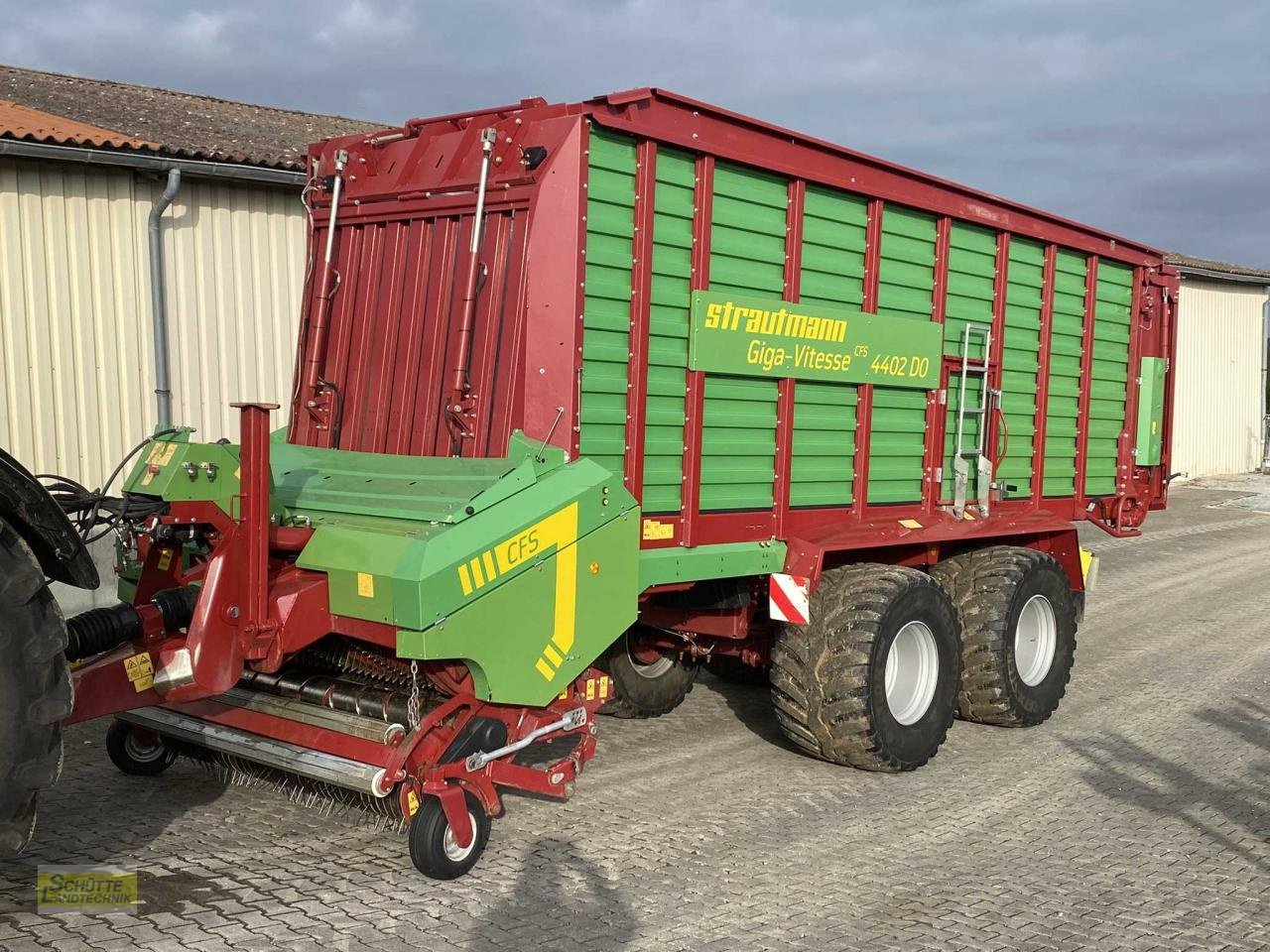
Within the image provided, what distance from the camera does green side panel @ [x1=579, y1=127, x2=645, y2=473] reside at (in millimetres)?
4852

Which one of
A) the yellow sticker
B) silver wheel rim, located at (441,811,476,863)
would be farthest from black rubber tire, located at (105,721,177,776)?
the yellow sticker

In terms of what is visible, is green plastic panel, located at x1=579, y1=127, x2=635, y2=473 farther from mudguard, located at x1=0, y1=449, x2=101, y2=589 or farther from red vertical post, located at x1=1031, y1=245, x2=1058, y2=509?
red vertical post, located at x1=1031, y1=245, x2=1058, y2=509

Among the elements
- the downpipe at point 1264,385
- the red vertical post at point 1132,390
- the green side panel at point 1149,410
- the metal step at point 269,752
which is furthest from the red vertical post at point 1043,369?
the downpipe at point 1264,385

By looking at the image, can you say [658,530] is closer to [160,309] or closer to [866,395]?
[866,395]

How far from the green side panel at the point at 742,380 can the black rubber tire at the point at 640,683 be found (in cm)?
136

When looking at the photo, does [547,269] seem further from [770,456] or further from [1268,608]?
[1268,608]

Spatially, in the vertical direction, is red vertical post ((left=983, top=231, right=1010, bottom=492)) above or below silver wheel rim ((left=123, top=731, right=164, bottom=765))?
above

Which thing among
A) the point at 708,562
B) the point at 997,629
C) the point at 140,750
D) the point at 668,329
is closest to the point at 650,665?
the point at 708,562

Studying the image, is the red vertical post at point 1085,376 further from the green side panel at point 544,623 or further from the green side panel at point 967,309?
the green side panel at point 544,623

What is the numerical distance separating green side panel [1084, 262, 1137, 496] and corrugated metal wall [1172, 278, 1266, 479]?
615 inches

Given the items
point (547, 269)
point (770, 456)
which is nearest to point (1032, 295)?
point (770, 456)

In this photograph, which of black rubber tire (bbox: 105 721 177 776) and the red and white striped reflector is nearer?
black rubber tire (bbox: 105 721 177 776)

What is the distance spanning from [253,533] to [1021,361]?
4941 millimetres

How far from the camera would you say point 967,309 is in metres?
6.93
